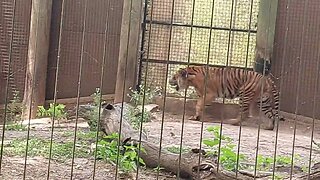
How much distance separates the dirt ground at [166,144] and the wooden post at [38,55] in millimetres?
1406

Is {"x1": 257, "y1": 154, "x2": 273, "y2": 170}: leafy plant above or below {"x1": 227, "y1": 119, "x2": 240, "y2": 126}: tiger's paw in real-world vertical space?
above

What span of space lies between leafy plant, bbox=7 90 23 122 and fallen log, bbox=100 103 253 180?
2.45 meters

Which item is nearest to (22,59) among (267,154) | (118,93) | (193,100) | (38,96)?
(38,96)

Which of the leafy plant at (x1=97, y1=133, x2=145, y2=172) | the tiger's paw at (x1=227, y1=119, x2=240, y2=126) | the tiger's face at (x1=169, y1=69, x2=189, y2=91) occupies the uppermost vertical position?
the tiger's face at (x1=169, y1=69, x2=189, y2=91)

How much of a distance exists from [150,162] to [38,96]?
3795 mm

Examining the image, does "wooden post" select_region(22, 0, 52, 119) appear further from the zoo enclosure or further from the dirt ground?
the dirt ground

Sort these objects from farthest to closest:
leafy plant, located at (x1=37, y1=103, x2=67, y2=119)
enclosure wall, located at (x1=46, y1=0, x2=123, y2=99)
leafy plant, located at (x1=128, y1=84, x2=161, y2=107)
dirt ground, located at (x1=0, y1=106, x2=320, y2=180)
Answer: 1. enclosure wall, located at (x1=46, y1=0, x2=123, y2=99)
2. leafy plant, located at (x1=128, y1=84, x2=161, y2=107)
3. leafy plant, located at (x1=37, y1=103, x2=67, y2=119)
4. dirt ground, located at (x1=0, y1=106, x2=320, y2=180)

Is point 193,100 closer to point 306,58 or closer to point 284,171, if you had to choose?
point 306,58

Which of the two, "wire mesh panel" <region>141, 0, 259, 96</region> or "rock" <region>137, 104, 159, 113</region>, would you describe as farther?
"wire mesh panel" <region>141, 0, 259, 96</region>

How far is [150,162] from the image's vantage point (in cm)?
405

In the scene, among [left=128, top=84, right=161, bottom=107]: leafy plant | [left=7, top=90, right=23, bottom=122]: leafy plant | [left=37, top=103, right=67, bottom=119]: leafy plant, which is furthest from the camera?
[left=7, top=90, right=23, bottom=122]: leafy plant

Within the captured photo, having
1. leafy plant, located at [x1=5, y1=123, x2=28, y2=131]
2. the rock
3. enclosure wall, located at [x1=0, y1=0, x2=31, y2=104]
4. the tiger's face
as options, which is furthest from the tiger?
leafy plant, located at [x1=5, y1=123, x2=28, y2=131]

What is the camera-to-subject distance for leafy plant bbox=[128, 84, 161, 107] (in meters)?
6.94

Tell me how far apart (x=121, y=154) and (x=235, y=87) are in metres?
4.08
